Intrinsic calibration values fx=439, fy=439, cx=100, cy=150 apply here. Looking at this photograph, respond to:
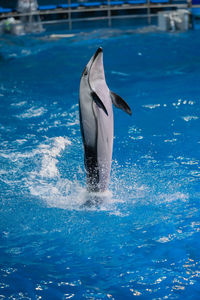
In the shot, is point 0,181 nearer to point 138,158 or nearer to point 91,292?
point 138,158

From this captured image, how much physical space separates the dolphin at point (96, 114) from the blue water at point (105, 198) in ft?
1.52

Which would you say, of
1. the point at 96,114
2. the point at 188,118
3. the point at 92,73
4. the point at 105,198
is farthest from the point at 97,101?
the point at 188,118

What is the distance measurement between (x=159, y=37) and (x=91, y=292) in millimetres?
10917

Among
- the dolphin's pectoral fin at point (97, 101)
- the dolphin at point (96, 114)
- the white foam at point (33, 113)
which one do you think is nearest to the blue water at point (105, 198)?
the white foam at point (33, 113)

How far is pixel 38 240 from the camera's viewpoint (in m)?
3.99

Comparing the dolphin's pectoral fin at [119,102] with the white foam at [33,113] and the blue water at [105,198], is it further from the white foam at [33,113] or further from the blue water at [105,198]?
the white foam at [33,113]

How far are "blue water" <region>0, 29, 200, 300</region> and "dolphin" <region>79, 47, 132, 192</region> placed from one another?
46cm

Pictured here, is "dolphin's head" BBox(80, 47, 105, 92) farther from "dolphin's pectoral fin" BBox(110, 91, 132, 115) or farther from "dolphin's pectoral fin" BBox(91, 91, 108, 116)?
"dolphin's pectoral fin" BBox(110, 91, 132, 115)

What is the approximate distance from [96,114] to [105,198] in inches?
35.4

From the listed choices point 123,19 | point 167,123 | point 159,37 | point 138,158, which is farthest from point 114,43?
point 138,158

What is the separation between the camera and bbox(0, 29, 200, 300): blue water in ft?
11.3

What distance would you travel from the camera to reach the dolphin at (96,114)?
3416mm

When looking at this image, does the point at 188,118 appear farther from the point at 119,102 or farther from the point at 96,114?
the point at 96,114

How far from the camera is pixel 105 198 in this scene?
13.1 ft
